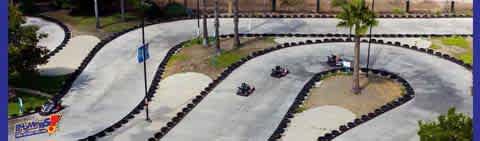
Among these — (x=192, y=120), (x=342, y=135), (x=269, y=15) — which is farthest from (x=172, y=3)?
(x=342, y=135)

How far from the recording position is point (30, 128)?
167ft

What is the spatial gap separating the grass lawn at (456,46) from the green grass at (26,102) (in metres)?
37.6

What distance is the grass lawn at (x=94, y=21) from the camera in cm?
7781

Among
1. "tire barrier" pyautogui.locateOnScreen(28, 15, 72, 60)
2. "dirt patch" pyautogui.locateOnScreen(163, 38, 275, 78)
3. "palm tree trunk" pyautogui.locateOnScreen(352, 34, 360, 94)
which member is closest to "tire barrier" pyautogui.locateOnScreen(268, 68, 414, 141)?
"palm tree trunk" pyautogui.locateOnScreen(352, 34, 360, 94)

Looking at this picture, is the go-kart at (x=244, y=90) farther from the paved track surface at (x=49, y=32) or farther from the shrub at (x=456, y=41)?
the shrub at (x=456, y=41)

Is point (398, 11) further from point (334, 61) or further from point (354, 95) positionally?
point (354, 95)

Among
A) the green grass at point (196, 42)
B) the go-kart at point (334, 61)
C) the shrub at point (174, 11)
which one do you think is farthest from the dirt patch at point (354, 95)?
the shrub at point (174, 11)

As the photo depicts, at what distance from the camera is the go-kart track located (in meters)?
51.7

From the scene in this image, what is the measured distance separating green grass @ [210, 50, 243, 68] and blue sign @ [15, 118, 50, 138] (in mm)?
18243

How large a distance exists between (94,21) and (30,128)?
3230 centimetres

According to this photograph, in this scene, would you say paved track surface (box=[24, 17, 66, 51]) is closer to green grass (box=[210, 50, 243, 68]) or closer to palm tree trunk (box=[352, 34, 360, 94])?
green grass (box=[210, 50, 243, 68])

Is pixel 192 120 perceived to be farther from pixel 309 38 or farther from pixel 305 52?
pixel 309 38

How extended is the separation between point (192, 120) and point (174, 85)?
872 cm

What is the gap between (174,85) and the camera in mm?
61562
